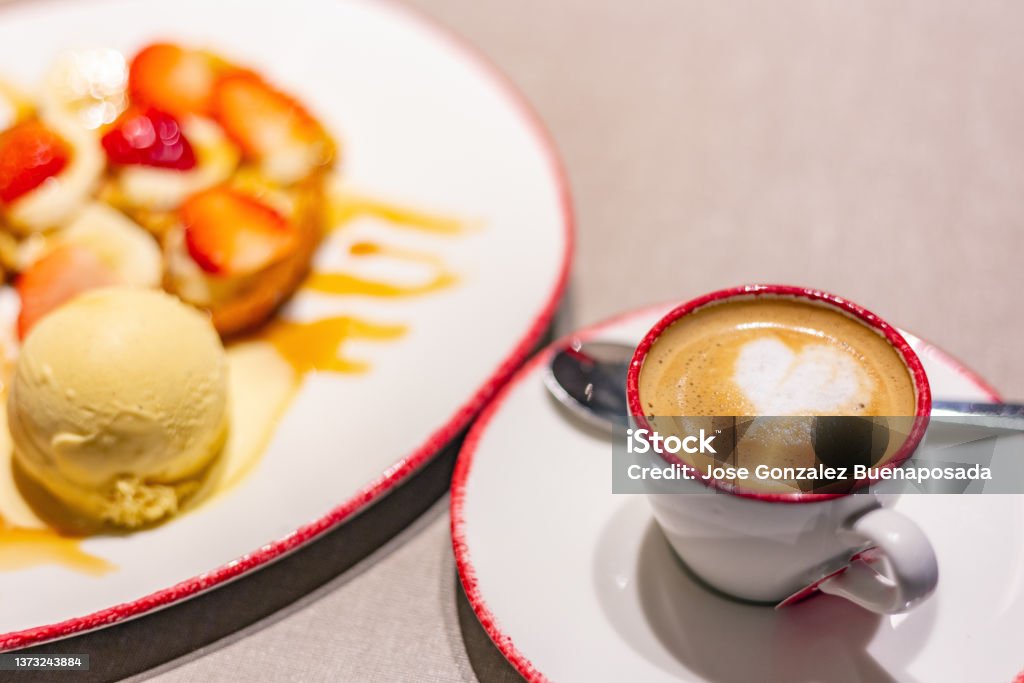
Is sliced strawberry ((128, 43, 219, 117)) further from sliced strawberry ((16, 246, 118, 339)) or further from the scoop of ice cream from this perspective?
Result: the scoop of ice cream

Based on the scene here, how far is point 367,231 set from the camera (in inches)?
53.7

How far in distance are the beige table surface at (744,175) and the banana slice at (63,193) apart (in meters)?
0.66

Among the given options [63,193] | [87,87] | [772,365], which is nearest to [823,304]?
[772,365]

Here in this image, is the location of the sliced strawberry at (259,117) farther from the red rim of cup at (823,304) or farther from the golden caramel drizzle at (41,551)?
the red rim of cup at (823,304)

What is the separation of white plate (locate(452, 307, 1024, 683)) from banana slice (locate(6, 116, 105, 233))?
0.71m

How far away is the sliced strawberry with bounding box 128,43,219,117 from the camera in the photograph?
145 centimetres

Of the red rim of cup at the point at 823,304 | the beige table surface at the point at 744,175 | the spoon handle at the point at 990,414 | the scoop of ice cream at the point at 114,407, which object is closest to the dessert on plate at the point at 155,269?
the scoop of ice cream at the point at 114,407

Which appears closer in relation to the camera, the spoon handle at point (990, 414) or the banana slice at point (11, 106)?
the spoon handle at point (990, 414)

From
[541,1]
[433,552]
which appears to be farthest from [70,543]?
[541,1]

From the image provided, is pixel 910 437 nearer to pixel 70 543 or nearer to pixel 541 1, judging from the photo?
pixel 70 543

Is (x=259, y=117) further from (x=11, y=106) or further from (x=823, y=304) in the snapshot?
(x=823, y=304)

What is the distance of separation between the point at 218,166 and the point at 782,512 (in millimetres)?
956

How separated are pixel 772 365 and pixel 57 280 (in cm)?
88

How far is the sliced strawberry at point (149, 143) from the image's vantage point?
1.35m
